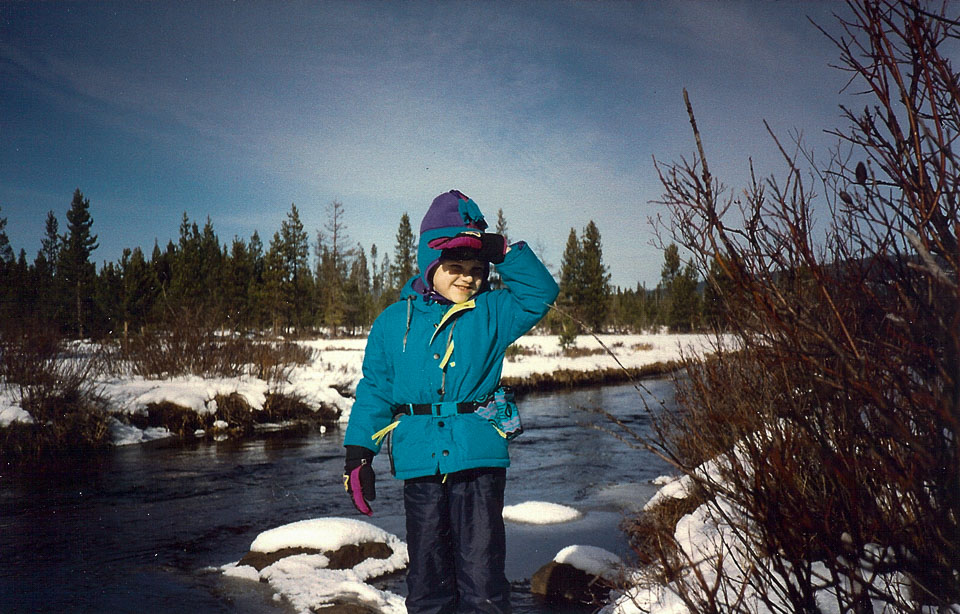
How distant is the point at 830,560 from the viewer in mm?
1703

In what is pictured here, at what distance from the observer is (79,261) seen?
36.1m

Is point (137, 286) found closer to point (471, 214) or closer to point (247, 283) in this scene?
point (247, 283)

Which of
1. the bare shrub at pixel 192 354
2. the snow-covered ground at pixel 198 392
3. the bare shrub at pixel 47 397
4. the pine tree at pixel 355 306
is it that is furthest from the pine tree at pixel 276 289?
the bare shrub at pixel 47 397

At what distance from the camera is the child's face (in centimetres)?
271

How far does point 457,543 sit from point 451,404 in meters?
0.57

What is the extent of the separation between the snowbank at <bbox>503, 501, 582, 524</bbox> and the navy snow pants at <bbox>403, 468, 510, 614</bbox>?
148 inches

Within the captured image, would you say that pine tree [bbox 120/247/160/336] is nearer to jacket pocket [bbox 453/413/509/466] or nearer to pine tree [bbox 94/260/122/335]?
pine tree [bbox 94/260/122/335]

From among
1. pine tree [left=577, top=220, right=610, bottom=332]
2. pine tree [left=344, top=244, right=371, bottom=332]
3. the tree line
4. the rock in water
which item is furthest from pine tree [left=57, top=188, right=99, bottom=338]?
the rock in water

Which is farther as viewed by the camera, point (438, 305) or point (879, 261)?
point (438, 305)

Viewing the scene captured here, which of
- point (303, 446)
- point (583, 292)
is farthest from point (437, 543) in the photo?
point (583, 292)

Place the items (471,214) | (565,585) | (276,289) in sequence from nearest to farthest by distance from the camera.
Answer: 1. (471,214)
2. (565,585)
3. (276,289)

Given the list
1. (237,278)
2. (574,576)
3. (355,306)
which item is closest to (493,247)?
(574,576)

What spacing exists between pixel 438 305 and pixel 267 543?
330cm

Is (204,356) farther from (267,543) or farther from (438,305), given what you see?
(438,305)
